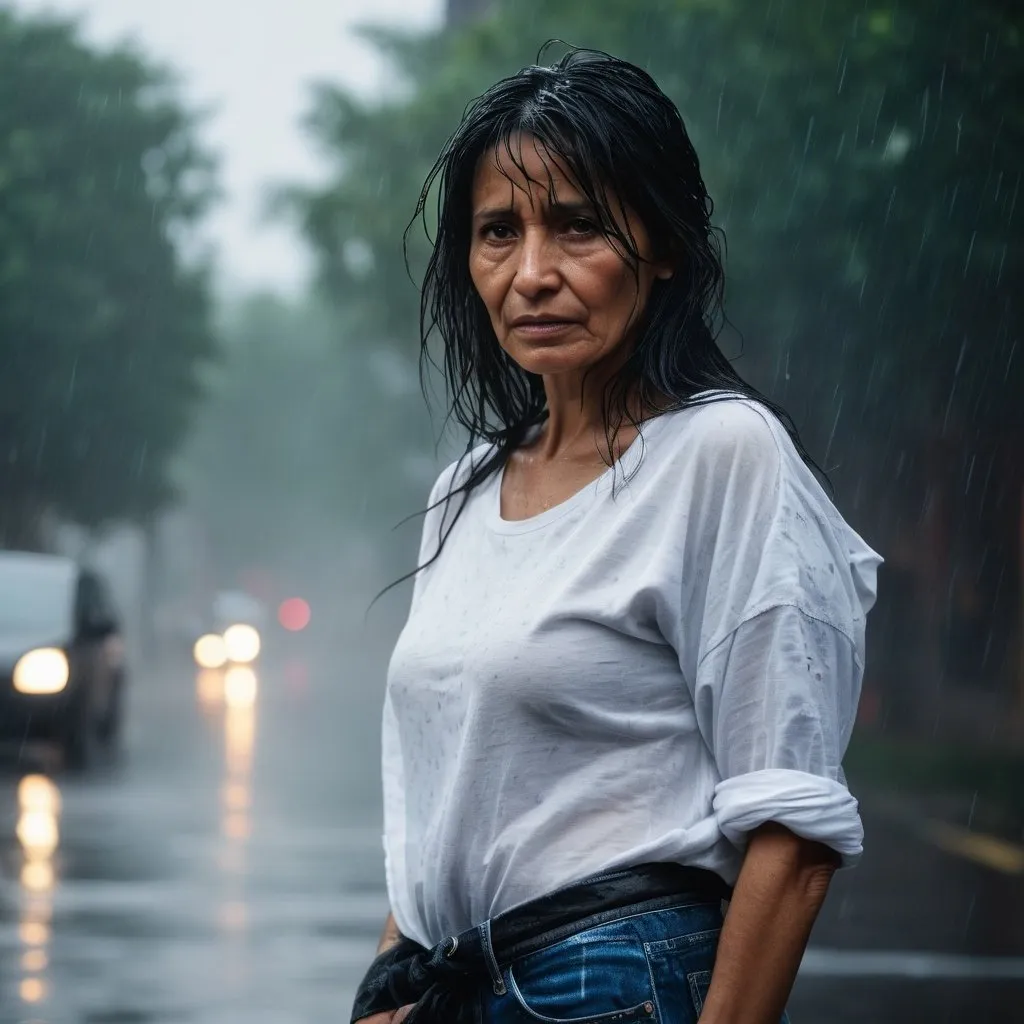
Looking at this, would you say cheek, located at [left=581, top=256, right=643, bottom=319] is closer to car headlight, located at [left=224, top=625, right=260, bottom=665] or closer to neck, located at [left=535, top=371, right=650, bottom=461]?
neck, located at [left=535, top=371, right=650, bottom=461]

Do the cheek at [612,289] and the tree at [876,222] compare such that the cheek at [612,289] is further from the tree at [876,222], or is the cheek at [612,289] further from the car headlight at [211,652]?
the car headlight at [211,652]

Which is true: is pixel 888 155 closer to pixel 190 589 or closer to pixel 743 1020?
pixel 743 1020

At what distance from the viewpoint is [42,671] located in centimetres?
1521

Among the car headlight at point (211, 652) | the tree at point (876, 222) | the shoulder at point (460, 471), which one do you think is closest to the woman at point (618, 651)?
the shoulder at point (460, 471)

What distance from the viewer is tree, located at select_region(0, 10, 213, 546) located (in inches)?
1276

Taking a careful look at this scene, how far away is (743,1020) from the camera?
196 centimetres

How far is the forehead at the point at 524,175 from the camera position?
7.18ft

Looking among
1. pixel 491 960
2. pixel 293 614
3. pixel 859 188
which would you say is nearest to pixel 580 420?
pixel 491 960

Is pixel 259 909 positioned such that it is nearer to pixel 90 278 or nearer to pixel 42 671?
pixel 42 671

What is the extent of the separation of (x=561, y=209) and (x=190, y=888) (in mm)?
7776

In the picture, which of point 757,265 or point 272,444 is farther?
point 272,444

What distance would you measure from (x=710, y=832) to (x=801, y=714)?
15 cm

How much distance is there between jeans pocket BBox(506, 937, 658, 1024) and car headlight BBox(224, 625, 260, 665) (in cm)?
4339

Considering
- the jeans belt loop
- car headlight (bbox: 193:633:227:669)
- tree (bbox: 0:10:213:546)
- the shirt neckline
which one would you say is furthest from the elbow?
car headlight (bbox: 193:633:227:669)
